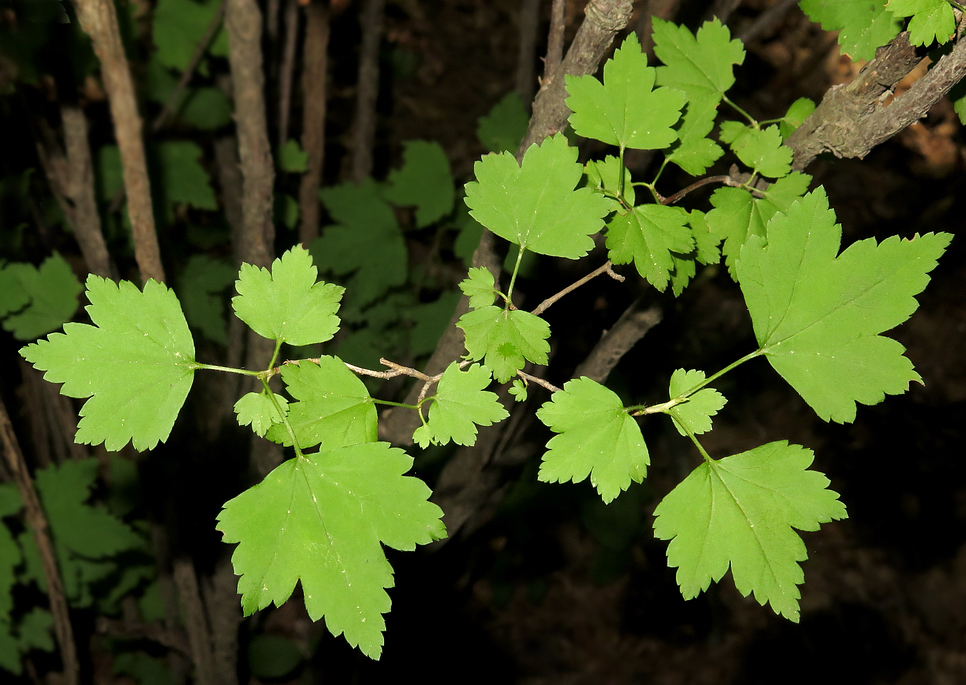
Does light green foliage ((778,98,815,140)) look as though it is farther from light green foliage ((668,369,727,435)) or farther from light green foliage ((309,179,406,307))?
light green foliage ((309,179,406,307))

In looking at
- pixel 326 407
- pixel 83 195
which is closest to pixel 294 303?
pixel 326 407

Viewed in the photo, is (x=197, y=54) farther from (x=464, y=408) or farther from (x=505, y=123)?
(x=464, y=408)

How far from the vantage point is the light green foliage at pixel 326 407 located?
2.87 ft

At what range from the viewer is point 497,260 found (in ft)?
3.81

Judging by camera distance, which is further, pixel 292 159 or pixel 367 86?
pixel 367 86

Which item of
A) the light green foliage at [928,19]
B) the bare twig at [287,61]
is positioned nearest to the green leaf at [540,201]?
the light green foliage at [928,19]

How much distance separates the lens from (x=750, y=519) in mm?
899

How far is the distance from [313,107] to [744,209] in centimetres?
189

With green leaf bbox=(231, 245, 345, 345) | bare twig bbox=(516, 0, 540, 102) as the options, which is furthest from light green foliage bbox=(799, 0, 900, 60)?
bare twig bbox=(516, 0, 540, 102)

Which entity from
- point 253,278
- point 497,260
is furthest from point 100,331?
point 497,260

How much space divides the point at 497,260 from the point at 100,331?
2.09 feet

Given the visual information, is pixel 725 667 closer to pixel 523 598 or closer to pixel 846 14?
pixel 523 598

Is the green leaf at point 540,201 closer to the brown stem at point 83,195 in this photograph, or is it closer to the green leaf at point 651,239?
the green leaf at point 651,239

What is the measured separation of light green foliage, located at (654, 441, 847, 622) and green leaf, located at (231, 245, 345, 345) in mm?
550
